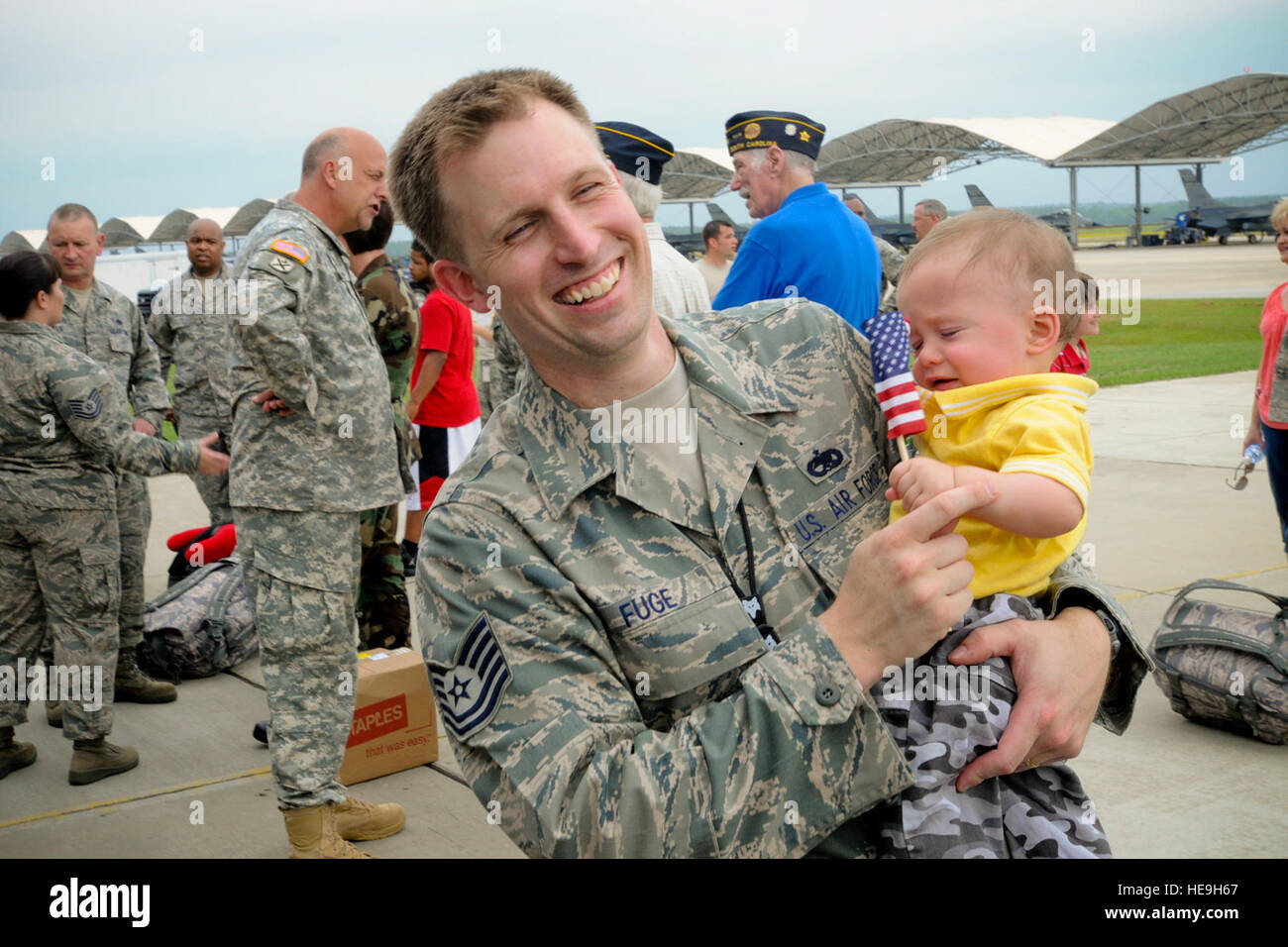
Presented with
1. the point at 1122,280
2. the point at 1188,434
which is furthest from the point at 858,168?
the point at 1188,434

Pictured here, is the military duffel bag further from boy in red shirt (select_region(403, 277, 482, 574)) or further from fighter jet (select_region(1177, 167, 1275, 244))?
fighter jet (select_region(1177, 167, 1275, 244))

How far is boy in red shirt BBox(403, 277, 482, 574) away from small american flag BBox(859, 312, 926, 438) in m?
5.61

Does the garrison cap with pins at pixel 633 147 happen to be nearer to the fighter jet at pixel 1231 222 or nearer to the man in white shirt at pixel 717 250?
the man in white shirt at pixel 717 250

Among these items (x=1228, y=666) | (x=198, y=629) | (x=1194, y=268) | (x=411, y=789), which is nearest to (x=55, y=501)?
(x=198, y=629)

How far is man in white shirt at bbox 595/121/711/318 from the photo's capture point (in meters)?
4.68

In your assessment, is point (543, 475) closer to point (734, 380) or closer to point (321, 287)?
point (734, 380)

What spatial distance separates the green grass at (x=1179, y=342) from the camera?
14.4 metres

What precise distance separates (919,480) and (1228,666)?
11.0 feet

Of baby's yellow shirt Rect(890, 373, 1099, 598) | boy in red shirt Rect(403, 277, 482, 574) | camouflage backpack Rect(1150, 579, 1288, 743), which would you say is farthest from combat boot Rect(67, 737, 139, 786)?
camouflage backpack Rect(1150, 579, 1288, 743)

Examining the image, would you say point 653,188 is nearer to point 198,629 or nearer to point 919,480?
point 198,629

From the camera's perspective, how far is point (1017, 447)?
1.67m

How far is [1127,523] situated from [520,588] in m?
6.86

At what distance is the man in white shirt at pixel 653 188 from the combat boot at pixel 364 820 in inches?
86.0

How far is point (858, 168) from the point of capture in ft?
235
